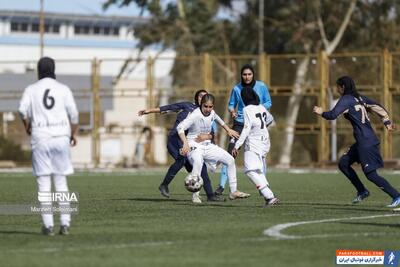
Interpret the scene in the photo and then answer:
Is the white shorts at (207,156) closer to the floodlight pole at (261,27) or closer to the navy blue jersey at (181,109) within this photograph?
the navy blue jersey at (181,109)

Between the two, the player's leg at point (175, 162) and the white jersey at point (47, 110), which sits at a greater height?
the white jersey at point (47, 110)

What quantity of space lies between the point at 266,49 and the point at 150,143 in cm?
1761

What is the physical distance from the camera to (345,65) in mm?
43781

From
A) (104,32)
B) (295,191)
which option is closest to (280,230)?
(295,191)

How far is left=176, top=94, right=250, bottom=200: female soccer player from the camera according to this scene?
1841cm

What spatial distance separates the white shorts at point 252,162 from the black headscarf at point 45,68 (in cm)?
472

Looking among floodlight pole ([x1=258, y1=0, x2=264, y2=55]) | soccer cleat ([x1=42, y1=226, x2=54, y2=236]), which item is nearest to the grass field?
soccer cleat ([x1=42, y1=226, x2=54, y2=236])

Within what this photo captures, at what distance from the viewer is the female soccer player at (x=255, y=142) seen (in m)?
17.2

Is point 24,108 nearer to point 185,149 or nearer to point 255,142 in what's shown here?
point 255,142

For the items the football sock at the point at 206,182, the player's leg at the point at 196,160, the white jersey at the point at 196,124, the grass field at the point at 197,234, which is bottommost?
the grass field at the point at 197,234

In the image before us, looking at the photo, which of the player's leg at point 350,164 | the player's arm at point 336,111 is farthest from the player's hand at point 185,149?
the player's arm at point 336,111

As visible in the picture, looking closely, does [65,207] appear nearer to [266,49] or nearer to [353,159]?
[353,159]

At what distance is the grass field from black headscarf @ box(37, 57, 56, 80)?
1.81 metres

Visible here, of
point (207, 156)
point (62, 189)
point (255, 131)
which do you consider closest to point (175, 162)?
point (207, 156)
